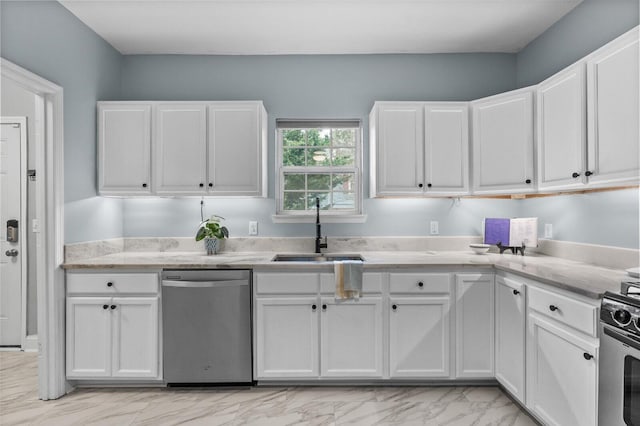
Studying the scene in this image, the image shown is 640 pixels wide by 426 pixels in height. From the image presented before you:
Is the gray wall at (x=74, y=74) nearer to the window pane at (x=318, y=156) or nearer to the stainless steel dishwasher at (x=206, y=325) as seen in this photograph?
the stainless steel dishwasher at (x=206, y=325)

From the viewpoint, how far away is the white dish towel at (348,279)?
252 cm

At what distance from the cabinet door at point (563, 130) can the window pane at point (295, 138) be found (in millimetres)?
1945

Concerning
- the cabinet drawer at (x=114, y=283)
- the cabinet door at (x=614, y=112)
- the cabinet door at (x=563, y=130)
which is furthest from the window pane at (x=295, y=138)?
the cabinet door at (x=614, y=112)

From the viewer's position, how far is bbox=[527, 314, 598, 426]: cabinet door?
1677 millimetres

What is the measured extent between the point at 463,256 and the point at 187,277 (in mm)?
2163

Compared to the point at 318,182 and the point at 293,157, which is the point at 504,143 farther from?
the point at 293,157

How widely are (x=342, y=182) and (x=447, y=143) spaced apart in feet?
3.28

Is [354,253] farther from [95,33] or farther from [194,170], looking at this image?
[95,33]

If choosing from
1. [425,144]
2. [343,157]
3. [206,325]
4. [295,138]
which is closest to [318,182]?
[343,157]

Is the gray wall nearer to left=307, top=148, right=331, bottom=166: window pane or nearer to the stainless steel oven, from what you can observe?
left=307, top=148, right=331, bottom=166: window pane

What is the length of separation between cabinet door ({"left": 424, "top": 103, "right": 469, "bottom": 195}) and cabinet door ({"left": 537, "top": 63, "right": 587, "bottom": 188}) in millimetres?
549

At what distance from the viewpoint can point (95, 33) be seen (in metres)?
2.95

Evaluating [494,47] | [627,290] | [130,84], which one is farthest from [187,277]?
[494,47]

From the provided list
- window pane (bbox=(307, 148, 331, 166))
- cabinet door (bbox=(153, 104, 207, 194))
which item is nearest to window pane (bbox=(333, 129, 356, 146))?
window pane (bbox=(307, 148, 331, 166))
